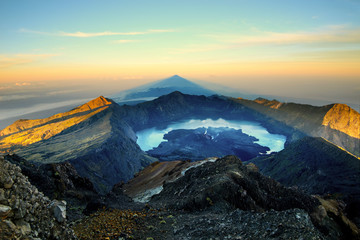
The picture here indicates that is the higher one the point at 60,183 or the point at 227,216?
the point at 227,216

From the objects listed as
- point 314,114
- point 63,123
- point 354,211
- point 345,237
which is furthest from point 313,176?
point 63,123

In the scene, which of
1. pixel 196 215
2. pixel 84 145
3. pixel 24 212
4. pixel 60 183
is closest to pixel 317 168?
pixel 196 215

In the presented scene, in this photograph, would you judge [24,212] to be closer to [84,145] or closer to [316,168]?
[316,168]

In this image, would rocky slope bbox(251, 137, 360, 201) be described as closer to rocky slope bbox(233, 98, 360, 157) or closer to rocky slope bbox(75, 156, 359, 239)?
rocky slope bbox(75, 156, 359, 239)

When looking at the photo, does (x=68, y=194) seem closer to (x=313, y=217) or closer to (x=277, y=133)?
(x=313, y=217)

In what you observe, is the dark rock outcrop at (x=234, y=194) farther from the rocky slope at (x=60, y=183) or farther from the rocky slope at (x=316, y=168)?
the rocky slope at (x=316, y=168)

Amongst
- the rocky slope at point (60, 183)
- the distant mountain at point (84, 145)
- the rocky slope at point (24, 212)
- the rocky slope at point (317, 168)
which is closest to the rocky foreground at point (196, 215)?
the rocky slope at point (24, 212)

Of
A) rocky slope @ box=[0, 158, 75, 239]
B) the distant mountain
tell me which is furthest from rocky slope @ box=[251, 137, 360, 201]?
the distant mountain
